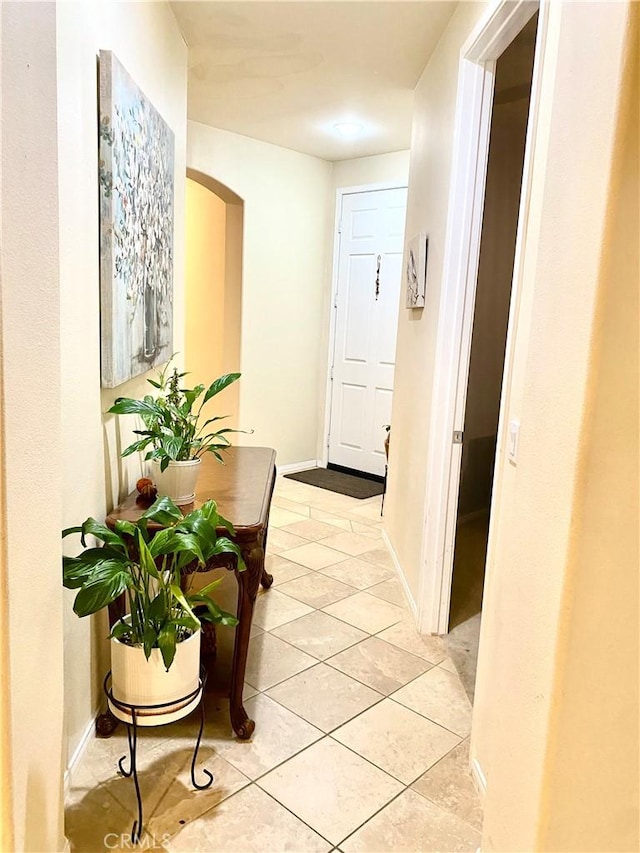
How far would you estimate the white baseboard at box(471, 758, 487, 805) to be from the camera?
1.78 metres

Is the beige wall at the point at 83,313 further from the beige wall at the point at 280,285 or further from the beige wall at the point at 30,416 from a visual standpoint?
the beige wall at the point at 280,285

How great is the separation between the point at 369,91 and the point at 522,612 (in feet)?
10.5

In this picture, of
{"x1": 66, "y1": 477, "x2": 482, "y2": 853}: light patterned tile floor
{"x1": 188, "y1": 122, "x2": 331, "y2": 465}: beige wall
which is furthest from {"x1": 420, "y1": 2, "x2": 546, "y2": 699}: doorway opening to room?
{"x1": 188, "y1": 122, "x2": 331, "y2": 465}: beige wall

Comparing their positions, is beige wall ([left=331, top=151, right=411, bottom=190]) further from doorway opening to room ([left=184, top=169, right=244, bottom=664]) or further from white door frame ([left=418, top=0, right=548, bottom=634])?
white door frame ([left=418, top=0, right=548, bottom=634])

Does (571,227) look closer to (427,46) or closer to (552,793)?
(552,793)

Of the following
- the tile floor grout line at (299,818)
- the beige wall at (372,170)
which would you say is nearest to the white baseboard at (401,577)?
the tile floor grout line at (299,818)

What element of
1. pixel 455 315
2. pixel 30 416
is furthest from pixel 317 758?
pixel 455 315

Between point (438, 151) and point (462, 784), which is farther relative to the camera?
point (438, 151)

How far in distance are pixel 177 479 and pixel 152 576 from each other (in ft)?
1.69

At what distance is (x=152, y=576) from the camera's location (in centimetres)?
163

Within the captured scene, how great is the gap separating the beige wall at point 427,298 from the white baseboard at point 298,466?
5.87ft

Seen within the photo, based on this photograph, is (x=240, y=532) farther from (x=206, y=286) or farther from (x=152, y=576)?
(x=206, y=286)

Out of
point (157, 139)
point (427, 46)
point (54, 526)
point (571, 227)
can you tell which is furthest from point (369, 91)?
point (54, 526)

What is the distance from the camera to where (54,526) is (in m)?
1.31
